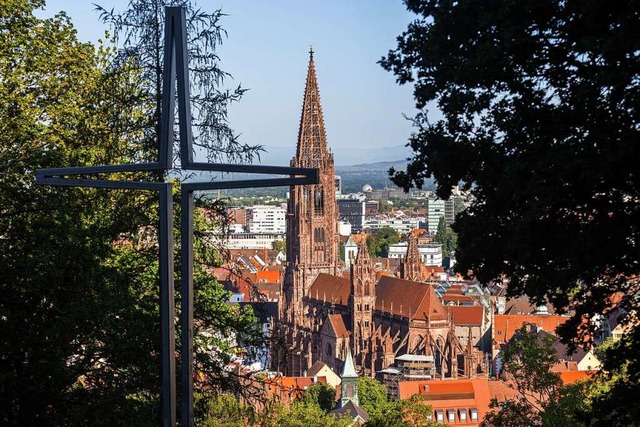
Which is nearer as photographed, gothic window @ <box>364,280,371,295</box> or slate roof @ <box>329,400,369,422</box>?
slate roof @ <box>329,400,369,422</box>

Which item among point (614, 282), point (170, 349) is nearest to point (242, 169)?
point (170, 349)

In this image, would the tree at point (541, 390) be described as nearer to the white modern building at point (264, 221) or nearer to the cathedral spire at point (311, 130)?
the cathedral spire at point (311, 130)

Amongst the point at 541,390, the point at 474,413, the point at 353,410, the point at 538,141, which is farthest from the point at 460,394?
the point at 538,141

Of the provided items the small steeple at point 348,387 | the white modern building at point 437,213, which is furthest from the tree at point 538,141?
the white modern building at point 437,213

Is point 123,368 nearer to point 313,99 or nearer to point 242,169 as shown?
point 242,169

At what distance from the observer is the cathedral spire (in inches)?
2940

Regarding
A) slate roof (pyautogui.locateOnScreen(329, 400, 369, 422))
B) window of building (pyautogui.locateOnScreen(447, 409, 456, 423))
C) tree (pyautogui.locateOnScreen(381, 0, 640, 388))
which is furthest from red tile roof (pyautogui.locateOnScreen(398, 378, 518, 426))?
tree (pyautogui.locateOnScreen(381, 0, 640, 388))

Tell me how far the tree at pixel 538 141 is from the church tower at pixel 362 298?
189 feet

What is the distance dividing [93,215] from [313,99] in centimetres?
6404

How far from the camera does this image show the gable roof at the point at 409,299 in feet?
214

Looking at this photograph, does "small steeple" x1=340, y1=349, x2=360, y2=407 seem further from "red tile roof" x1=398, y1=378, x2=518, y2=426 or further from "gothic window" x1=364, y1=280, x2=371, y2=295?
"gothic window" x1=364, y1=280, x2=371, y2=295

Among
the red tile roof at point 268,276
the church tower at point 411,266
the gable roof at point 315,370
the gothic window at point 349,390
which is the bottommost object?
the gable roof at point 315,370

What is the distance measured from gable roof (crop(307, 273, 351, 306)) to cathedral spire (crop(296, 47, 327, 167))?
851 cm

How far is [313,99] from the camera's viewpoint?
75062mm
